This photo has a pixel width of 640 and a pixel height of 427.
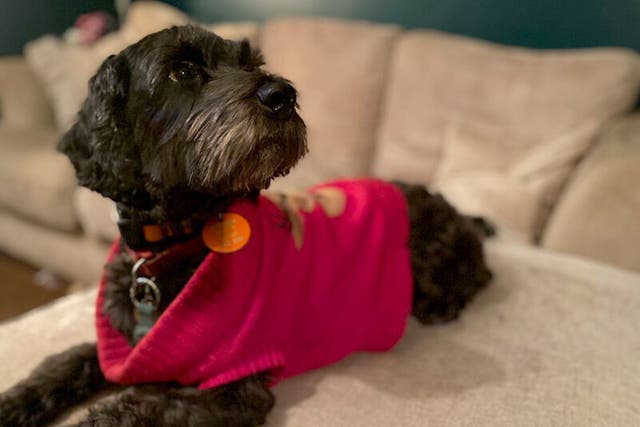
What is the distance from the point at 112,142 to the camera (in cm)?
110

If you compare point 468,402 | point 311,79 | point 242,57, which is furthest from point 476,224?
point 311,79

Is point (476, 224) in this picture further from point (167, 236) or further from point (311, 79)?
point (311, 79)

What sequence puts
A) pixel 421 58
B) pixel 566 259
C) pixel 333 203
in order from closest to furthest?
pixel 333 203 → pixel 566 259 → pixel 421 58

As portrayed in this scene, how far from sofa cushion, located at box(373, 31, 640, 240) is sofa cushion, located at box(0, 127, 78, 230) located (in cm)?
157

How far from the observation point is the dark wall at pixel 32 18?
4043mm

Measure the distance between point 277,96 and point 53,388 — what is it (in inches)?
30.1

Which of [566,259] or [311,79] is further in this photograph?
[311,79]

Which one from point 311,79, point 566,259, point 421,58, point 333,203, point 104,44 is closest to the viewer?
point 333,203

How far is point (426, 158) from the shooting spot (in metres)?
2.67

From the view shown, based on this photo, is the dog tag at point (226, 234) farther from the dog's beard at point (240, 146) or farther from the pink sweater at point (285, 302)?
the dog's beard at point (240, 146)

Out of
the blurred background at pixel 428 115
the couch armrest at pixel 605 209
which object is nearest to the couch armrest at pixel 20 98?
the blurred background at pixel 428 115

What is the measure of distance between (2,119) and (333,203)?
2.77 m

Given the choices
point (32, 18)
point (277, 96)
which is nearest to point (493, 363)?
point (277, 96)

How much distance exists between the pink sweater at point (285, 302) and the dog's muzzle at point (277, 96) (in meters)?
0.28
